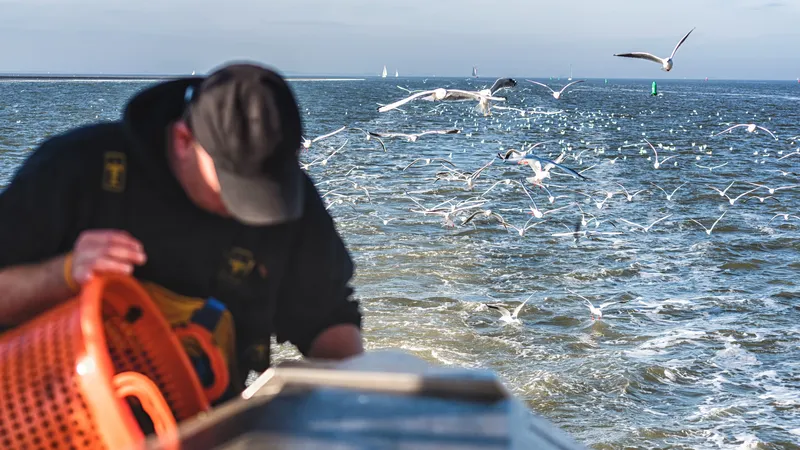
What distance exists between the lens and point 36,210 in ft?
5.68

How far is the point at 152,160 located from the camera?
72.2 inches

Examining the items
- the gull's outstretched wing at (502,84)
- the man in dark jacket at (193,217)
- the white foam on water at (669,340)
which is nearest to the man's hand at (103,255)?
the man in dark jacket at (193,217)

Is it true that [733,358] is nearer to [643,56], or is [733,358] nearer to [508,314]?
[508,314]

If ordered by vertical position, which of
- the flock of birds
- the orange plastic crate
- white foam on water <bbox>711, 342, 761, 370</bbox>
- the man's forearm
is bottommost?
white foam on water <bbox>711, 342, 761, 370</bbox>

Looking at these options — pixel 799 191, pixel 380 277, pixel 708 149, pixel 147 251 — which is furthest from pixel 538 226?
pixel 708 149

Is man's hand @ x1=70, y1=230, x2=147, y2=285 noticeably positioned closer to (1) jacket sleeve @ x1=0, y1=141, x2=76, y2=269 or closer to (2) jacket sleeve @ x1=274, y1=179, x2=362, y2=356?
(1) jacket sleeve @ x1=0, y1=141, x2=76, y2=269

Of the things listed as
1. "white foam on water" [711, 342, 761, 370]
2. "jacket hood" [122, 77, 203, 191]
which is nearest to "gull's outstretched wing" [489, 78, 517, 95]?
"white foam on water" [711, 342, 761, 370]

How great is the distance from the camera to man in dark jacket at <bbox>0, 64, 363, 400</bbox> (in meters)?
1.65

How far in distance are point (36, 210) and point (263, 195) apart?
1.69 ft

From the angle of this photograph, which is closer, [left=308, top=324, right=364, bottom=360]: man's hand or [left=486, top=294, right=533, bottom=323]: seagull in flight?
[left=308, top=324, right=364, bottom=360]: man's hand

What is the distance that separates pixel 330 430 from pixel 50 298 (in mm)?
720

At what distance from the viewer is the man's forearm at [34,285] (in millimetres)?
1712

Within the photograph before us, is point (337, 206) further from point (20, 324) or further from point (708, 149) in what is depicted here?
point (708, 149)

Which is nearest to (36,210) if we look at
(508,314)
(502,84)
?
(508,314)
